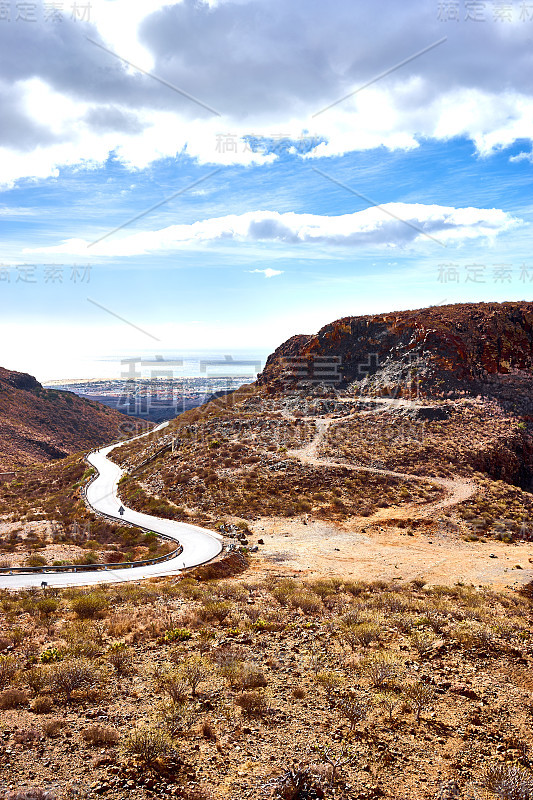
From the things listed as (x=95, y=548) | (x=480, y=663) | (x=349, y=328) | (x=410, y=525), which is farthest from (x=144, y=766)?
(x=349, y=328)

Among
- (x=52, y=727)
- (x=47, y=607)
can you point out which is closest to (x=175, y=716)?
(x=52, y=727)

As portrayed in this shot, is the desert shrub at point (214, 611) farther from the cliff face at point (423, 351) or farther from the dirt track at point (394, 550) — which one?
the cliff face at point (423, 351)

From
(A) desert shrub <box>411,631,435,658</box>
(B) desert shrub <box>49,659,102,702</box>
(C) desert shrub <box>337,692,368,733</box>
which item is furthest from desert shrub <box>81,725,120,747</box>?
(A) desert shrub <box>411,631,435,658</box>

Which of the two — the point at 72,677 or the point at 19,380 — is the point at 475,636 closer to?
the point at 72,677

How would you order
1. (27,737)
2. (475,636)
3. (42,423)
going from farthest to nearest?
1. (42,423)
2. (475,636)
3. (27,737)

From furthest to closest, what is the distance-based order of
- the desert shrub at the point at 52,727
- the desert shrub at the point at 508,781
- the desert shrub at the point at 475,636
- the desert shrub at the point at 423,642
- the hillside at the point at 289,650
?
the desert shrub at the point at 475,636, the desert shrub at the point at 423,642, the desert shrub at the point at 52,727, the hillside at the point at 289,650, the desert shrub at the point at 508,781

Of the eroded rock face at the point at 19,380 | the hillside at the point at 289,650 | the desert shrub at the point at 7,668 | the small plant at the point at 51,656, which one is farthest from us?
the eroded rock face at the point at 19,380

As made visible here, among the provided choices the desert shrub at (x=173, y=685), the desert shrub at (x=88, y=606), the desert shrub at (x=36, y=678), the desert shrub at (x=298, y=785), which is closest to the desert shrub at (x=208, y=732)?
the desert shrub at (x=173, y=685)

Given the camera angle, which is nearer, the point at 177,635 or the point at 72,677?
the point at 72,677
